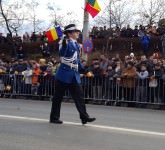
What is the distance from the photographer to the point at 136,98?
14289 mm

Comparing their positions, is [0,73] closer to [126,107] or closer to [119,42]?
[126,107]

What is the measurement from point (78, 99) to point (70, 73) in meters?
0.53

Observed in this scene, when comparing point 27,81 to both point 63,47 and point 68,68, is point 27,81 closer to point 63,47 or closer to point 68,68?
point 68,68

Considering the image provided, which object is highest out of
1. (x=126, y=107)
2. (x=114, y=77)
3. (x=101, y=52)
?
(x=101, y=52)

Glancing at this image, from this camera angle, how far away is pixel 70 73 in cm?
846

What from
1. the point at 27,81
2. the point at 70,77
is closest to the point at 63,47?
the point at 70,77

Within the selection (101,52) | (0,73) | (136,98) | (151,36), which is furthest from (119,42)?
(136,98)

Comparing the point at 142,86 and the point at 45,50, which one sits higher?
the point at 45,50

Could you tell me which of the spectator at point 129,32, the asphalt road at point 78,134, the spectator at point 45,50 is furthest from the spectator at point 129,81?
the spectator at point 45,50

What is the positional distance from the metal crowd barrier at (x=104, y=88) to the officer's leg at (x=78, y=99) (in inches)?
230

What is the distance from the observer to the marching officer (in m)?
8.39

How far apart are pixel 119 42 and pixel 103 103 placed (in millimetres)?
12368

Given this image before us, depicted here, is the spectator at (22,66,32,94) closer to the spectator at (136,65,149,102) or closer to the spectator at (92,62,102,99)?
the spectator at (92,62,102,99)

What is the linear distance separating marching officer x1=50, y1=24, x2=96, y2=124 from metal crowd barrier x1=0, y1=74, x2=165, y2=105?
5.85m
